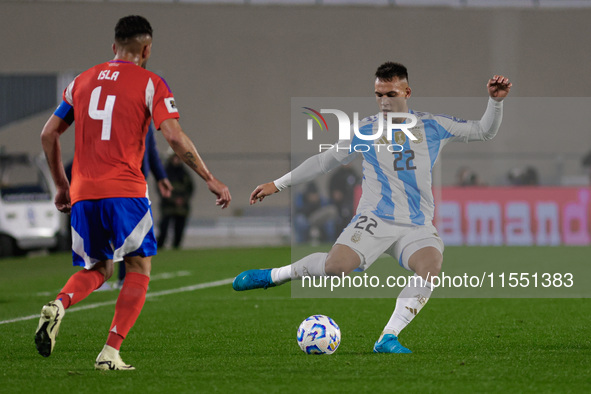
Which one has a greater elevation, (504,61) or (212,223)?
(504,61)

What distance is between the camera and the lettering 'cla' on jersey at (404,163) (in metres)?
6.34

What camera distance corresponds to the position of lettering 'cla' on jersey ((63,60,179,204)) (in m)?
5.25

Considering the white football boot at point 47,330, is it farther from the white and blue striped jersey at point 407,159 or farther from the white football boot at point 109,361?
the white and blue striped jersey at point 407,159

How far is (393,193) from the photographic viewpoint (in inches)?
250

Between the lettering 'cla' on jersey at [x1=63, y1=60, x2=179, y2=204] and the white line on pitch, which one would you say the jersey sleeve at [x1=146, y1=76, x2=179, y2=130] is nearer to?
the lettering 'cla' on jersey at [x1=63, y1=60, x2=179, y2=204]

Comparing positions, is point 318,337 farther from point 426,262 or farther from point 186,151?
point 186,151

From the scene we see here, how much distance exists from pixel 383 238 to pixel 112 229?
189 centimetres

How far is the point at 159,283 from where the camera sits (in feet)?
41.0

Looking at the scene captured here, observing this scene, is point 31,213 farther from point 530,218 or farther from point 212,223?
point 530,218

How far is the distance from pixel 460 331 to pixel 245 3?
24.8m


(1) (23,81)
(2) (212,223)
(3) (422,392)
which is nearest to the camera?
(3) (422,392)

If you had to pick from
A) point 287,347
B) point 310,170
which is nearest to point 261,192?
point 310,170

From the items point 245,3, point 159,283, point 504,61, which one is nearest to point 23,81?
point 245,3

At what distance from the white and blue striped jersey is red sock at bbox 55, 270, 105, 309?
6.01 feet
